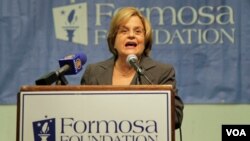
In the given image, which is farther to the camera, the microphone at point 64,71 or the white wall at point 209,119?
the white wall at point 209,119

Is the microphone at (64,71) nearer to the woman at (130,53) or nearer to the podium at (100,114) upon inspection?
the podium at (100,114)

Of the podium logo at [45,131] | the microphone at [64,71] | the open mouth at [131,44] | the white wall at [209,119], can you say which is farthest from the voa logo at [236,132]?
the podium logo at [45,131]

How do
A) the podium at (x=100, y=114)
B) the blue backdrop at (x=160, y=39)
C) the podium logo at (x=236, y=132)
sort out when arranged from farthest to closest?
the blue backdrop at (x=160, y=39), the podium logo at (x=236, y=132), the podium at (x=100, y=114)

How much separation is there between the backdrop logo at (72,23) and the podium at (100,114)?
148 centimetres

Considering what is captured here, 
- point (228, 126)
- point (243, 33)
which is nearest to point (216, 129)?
point (228, 126)

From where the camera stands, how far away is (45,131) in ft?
4.36

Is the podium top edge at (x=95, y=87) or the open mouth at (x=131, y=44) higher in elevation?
the open mouth at (x=131, y=44)

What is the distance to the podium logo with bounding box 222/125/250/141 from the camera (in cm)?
240

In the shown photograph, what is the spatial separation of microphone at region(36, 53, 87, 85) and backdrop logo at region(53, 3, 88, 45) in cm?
Result: 118

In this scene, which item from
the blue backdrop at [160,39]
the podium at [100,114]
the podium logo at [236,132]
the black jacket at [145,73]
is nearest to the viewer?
the podium at [100,114]

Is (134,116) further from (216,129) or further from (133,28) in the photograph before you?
(216,129)

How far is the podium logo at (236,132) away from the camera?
2.40 meters

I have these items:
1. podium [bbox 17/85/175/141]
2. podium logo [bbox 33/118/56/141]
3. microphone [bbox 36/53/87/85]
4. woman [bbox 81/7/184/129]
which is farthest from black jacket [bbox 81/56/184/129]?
podium logo [bbox 33/118/56/141]

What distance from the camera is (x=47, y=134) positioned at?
1.33 m
